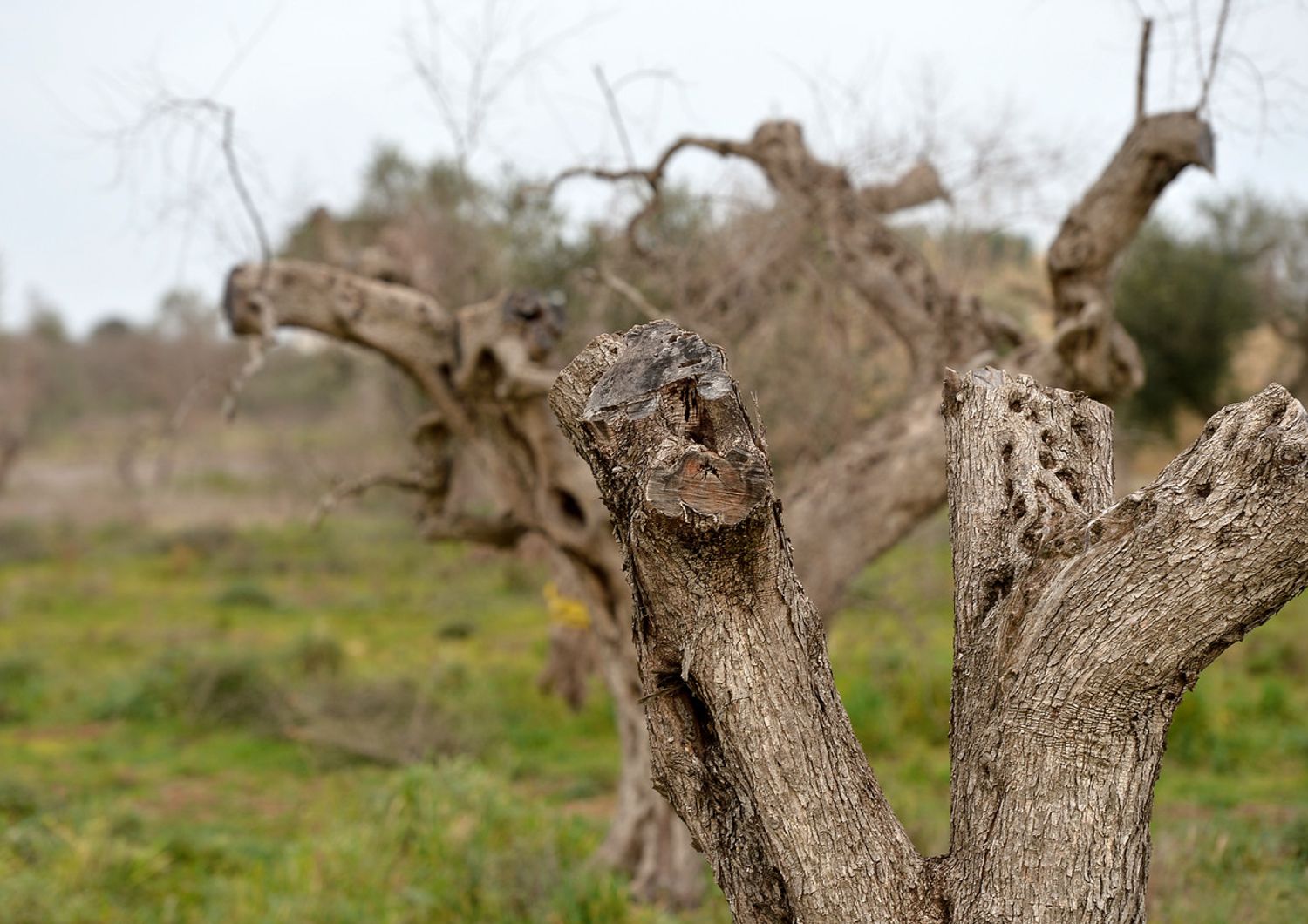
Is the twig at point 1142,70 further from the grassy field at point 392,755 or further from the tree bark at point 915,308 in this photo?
the grassy field at point 392,755

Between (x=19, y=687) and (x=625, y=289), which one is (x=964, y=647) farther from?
(x=19, y=687)

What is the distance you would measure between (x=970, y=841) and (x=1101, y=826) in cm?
25

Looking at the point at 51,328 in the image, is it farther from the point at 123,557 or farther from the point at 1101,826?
the point at 1101,826

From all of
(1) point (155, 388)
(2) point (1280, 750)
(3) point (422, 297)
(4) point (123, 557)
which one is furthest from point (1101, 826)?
(1) point (155, 388)

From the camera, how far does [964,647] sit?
2.34 m

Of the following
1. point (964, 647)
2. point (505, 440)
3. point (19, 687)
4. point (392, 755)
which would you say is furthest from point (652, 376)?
point (19, 687)

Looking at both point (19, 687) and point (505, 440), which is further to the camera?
point (19, 687)

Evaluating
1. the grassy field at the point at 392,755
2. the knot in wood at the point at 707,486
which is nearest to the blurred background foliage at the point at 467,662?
the grassy field at the point at 392,755

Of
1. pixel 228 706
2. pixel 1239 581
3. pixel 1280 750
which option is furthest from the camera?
pixel 228 706

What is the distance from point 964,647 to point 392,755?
7460mm

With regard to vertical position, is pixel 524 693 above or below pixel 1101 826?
above

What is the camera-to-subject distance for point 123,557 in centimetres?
1953

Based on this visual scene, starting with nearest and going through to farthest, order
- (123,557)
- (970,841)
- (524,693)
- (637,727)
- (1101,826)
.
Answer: (1101,826), (970,841), (637,727), (524,693), (123,557)

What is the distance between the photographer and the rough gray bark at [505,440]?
5.45m
